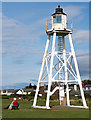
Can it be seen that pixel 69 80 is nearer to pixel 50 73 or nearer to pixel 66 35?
pixel 50 73

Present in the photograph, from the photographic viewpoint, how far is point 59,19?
2644cm

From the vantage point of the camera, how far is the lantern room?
26.0 m

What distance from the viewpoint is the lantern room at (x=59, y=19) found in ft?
85.4

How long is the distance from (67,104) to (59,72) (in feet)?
11.7

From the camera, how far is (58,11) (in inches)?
1049

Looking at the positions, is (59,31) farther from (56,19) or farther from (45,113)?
(45,113)

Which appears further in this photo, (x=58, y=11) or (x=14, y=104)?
(x=58, y=11)

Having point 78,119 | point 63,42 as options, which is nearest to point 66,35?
point 63,42

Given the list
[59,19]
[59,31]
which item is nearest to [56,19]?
[59,19]

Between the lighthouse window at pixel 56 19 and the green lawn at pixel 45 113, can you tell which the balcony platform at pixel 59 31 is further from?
the green lawn at pixel 45 113

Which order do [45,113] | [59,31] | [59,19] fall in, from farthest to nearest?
[59,19]
[59,31]
[45,113]

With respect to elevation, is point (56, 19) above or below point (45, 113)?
above

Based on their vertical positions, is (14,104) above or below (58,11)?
below

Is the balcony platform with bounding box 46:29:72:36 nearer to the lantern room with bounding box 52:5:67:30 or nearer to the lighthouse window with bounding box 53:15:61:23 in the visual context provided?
the lantern room with bounding box 52:5:67:30
